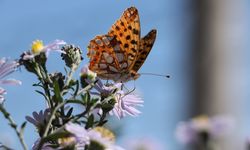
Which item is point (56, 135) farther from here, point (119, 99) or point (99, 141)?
point (119, 99)

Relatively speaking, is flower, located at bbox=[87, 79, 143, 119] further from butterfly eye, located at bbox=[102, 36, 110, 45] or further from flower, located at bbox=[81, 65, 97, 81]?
butterfly eye, located at bbox=[102, 36, 110, 45]

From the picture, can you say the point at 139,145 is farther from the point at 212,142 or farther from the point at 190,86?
the point at 190,86

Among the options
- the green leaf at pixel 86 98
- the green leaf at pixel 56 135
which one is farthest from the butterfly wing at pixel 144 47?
the green leaf at pixel 56 135

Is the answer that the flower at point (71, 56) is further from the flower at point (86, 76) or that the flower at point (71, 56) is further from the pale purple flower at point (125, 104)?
the pale purple flower at point (125, 104)

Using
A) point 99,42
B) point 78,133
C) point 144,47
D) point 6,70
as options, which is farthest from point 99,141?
point 144,47

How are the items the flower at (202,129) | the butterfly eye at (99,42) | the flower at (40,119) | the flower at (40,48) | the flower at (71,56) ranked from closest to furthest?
the flower at (40,119), the flower at (40,48), the flower at (71,56), the butterfly eye at (99,42), the flower at (202,129)
